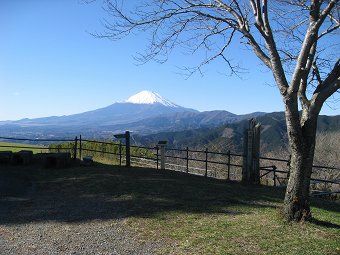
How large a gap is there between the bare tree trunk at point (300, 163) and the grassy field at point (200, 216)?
0.83 feet

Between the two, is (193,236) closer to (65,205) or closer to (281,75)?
(281,75)

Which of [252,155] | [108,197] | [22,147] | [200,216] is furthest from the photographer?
[22,147]

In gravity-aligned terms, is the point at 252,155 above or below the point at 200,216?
above

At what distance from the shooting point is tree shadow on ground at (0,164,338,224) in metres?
8.09

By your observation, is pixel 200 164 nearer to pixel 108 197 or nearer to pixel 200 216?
pixel 108 197

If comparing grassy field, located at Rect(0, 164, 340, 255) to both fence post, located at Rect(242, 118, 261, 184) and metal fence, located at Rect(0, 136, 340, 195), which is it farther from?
metal fence, located at Rect(0, 136, 340, 195)

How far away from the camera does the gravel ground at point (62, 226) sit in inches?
231

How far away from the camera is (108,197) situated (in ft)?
31.7

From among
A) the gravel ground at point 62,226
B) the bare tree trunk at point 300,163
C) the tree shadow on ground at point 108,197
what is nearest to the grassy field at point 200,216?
the tree shadow on ground at point 108,197

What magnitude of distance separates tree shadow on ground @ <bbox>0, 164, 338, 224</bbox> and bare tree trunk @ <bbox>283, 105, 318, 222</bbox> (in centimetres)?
163

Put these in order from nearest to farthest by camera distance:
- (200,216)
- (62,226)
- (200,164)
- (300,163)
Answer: (300,163) < (62,226) < (200,216) < (200,164)

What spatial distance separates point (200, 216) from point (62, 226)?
99.1 inches

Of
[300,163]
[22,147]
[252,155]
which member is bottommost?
[22,147]

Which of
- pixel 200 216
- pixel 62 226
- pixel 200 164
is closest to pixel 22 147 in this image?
pixel 62 226
